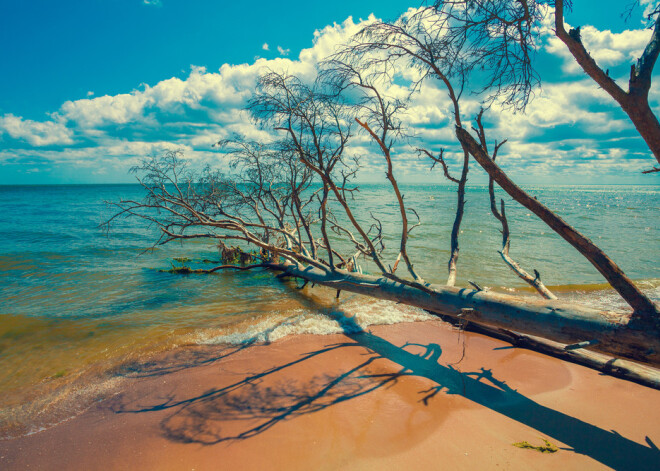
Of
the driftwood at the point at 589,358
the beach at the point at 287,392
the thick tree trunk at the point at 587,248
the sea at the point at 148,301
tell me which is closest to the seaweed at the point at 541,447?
the beach at the point at 287,392

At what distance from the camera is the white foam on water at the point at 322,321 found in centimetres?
564

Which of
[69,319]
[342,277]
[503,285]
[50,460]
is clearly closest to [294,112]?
[342,277]

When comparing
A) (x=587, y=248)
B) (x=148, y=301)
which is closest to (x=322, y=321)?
(x=587, y=248)

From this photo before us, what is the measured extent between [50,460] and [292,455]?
234cm

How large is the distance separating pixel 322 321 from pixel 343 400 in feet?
8.63

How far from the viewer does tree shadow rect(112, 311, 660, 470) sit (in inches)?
120

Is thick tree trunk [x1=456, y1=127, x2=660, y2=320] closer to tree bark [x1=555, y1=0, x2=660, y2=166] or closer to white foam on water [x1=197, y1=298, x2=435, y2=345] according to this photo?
tree bark [x1=555, y1=0, x2=660, y2=166]

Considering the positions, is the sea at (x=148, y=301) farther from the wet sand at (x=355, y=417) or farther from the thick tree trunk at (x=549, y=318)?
the thick tree trunk at (x=549, y=318)

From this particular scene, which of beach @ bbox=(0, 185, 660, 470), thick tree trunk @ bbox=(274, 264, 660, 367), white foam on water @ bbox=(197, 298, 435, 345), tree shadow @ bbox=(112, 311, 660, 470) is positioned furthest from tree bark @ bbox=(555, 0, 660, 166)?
white foam on water @ bbox=(197, 298, 435, 345)

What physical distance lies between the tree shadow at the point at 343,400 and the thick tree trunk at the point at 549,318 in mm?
820

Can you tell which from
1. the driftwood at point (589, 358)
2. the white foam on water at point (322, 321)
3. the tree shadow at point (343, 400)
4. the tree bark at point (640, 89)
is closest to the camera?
the tree bark at point (640, 89)

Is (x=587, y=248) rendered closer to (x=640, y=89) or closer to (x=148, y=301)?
(x=640, y=89)

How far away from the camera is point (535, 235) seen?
59.0ft

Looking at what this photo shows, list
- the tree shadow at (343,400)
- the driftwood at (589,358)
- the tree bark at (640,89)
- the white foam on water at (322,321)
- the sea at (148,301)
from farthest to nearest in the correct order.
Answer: the white foam on water at (322,321) → the sea at (148,301) → the driftwood at (589,358) → the tree shadow at (343,400) → the tree bark at (640,89)
